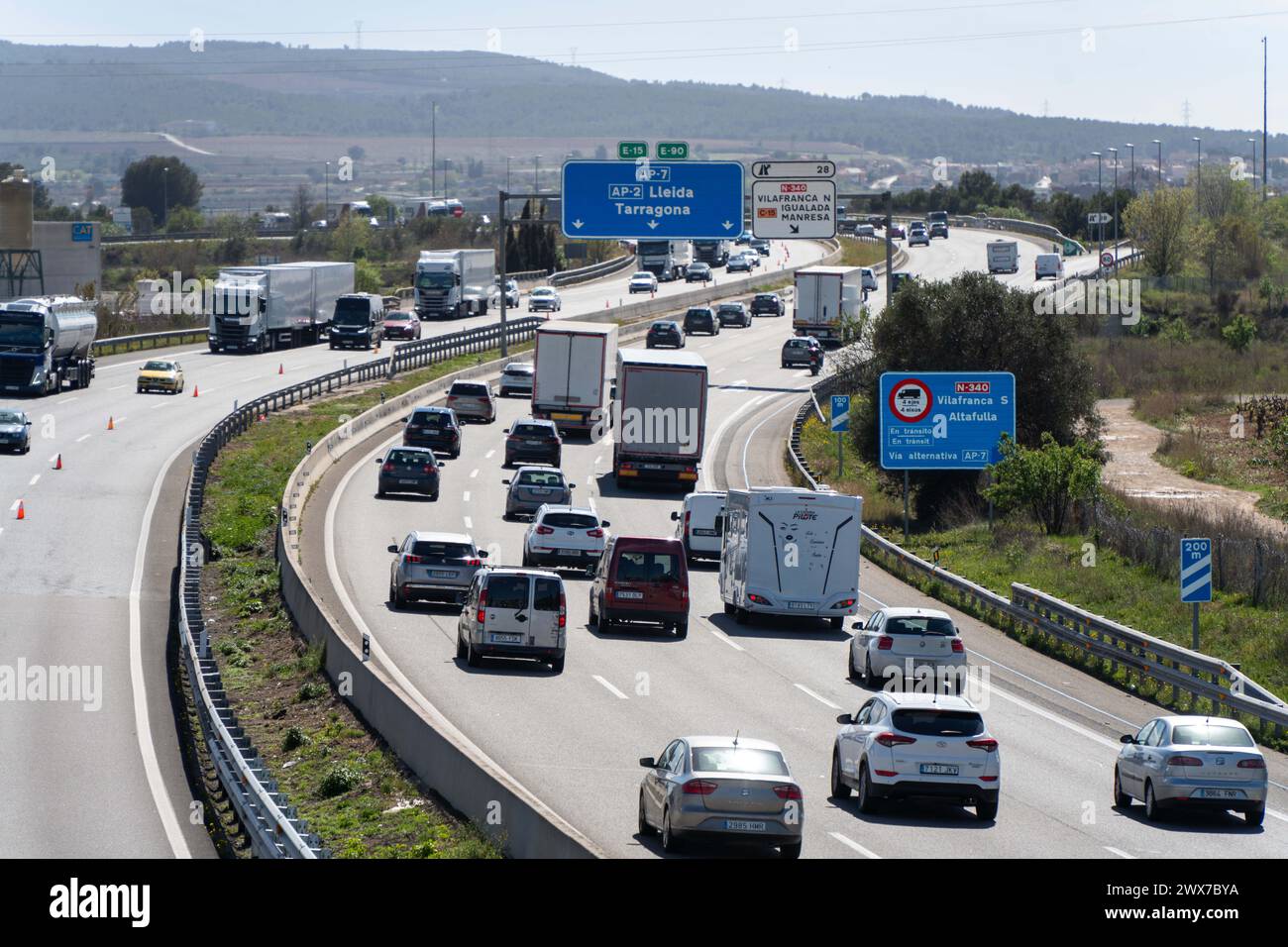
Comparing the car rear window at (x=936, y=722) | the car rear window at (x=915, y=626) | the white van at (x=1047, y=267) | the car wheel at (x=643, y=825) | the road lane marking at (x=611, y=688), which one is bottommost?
the road lane marking at (x=611, y=688)

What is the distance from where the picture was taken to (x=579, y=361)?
2350 inches

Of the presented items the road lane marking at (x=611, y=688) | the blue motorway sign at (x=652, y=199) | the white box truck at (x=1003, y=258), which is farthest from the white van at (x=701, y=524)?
the white box truck at (x=1003, y=258)

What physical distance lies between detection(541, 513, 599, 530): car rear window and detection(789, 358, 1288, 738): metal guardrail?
8054 mm

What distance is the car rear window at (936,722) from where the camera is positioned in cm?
2094

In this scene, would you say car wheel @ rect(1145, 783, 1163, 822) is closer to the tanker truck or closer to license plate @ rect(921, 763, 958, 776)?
license plate @ rect(921, 763, 958, 776)

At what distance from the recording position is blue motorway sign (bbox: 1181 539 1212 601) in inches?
1212

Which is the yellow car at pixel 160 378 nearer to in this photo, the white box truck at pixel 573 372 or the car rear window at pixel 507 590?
the white box truck at pixel 573 372

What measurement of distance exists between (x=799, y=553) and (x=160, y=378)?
39460 millimetres

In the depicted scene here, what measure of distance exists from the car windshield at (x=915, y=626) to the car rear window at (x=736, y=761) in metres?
12.1

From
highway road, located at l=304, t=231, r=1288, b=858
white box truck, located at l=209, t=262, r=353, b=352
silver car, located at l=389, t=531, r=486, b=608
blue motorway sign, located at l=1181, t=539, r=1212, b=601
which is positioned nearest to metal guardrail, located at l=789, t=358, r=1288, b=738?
highway road, located at l=304, t=231, r=1288, b=858

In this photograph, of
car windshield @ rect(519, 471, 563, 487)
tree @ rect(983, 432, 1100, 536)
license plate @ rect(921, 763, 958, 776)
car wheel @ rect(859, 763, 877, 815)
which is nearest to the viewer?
license plate @ rect(921, 763, 958, 776)

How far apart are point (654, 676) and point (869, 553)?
17.5m
